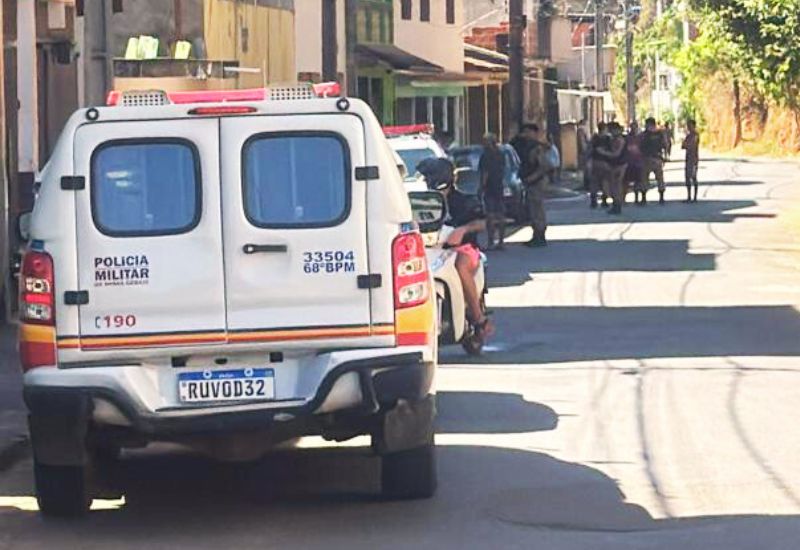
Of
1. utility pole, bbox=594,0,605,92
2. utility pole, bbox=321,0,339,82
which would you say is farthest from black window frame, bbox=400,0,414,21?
utility pole, bbox=321,0,339,82

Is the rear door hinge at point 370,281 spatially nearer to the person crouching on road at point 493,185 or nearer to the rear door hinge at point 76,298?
the rear door hinge at point 76,298

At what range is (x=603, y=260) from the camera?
27203 mm

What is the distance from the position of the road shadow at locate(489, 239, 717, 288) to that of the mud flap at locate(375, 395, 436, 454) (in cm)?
1415

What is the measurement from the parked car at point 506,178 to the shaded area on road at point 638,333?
10.2 meters

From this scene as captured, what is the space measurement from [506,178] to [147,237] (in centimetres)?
2311

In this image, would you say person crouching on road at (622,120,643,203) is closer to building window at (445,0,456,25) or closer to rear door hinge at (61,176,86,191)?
building window at (445,0,456,25)

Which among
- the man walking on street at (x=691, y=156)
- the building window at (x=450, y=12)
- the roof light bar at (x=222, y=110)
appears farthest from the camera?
the building window at (x=450, y=12)

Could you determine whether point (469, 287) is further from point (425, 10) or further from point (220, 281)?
point (425, 10)

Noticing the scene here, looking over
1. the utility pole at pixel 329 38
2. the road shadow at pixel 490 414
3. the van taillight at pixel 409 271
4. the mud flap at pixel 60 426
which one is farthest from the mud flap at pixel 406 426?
the utility pole at pixel 329 38

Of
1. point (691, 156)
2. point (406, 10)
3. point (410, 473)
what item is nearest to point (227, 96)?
point (410, 473)

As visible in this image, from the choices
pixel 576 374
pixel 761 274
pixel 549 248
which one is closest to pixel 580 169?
pixel 549 248

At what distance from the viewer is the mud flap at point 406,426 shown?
971 cm

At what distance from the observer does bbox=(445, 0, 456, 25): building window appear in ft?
184

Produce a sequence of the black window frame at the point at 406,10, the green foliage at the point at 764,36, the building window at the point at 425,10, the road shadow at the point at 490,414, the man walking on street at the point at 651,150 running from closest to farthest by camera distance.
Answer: the road shadow at the point at 490,414 < the green foliage at the point at 764,36 < the man walking on street at the point at 651,150 < the black window frame at the point at 406,10 < the building window at the point at 425,10
